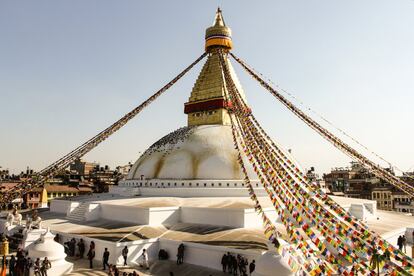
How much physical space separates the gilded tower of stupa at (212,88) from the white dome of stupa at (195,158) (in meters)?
1.03

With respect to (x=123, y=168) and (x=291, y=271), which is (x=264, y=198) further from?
(x=123, y=168)

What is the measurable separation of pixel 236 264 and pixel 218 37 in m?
15.9

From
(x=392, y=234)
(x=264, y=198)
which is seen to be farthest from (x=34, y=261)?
(x=392, y=234)

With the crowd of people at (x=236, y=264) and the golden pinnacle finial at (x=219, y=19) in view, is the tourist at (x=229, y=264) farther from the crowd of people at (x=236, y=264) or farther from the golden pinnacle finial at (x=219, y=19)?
the golden pinnacle finial at (x=219, y=19)

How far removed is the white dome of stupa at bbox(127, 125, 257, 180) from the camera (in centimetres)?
1761

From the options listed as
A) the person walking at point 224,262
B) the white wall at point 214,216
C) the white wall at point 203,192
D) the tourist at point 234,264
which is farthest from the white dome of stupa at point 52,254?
the white wall at point 203,192

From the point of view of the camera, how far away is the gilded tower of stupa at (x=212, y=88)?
21.0 m

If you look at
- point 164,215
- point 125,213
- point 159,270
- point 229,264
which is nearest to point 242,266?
point 229,264

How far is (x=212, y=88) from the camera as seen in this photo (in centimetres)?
2144

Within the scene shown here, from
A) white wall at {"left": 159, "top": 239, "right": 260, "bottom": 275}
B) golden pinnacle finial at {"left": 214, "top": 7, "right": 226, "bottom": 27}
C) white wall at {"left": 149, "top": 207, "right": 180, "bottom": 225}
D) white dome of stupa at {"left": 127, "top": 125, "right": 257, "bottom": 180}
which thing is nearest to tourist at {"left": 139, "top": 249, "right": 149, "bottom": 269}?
white wall at {"left": 159, "top": 239, "right": 260, "bottom": 275}

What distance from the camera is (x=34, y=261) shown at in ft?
34.3

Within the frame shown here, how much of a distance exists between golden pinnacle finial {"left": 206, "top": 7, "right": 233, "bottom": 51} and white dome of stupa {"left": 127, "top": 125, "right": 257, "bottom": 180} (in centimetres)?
561

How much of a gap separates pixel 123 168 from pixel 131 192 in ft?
135

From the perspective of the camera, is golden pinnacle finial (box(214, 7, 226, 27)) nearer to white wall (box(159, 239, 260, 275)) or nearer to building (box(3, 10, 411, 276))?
building (box(3, 10, 411, 276))
